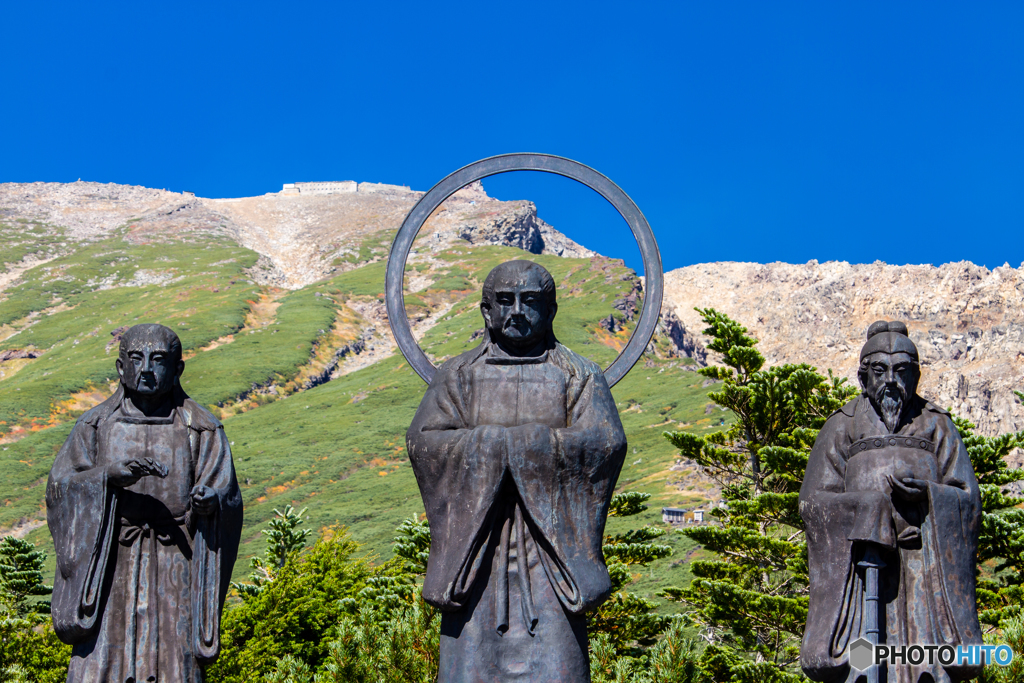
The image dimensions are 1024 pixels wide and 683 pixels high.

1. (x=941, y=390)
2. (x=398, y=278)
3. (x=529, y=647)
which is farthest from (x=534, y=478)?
(x=941, y=390)

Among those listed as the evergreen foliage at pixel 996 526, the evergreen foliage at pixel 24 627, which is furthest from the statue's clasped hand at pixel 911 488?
the evergreen foliage at pixel 24 627

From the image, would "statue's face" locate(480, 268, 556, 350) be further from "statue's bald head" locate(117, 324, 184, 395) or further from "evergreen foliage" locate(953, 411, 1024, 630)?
"evergreen foliage" locate(953, 411, 1024, 630)

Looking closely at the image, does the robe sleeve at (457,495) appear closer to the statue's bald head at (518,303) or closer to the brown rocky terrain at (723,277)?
the statue's bald head at (518,303)

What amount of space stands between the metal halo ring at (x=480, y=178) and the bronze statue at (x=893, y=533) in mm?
1763

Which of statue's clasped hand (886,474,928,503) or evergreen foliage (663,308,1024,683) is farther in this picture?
evergreen foliage (663,308,1024,683)

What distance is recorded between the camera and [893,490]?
6871 millimetres

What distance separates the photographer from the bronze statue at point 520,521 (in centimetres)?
618

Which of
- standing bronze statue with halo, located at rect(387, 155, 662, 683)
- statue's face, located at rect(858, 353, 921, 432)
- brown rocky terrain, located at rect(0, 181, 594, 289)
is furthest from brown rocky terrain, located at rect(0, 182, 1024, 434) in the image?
standing bronze statue with halo, located at rect(387, 155, 662, 683)

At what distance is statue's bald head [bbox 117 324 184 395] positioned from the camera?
291 inches

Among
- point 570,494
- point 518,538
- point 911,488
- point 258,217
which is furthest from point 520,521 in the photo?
point 258,217

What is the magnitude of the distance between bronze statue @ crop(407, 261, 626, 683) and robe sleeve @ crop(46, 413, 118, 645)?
7.91 ft

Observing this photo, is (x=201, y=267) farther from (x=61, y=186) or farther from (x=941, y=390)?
(x=941, y=390)

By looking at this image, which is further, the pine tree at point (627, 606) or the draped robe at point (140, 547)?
the pine tree at point (627, 606)

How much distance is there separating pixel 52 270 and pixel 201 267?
1902 cm
